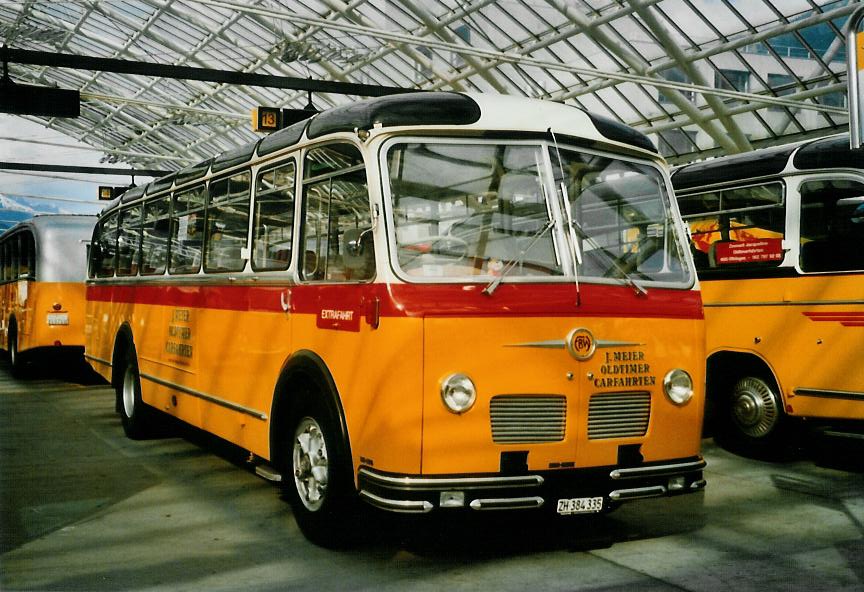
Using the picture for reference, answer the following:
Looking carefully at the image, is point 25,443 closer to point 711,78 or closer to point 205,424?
point 205,424

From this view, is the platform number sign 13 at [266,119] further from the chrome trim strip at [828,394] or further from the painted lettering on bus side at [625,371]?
the painted lettering on bus side at [625,371]

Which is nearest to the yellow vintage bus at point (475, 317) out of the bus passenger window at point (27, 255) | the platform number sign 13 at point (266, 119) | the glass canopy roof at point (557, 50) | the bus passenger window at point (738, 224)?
the bus passenger window at point (738, 224)

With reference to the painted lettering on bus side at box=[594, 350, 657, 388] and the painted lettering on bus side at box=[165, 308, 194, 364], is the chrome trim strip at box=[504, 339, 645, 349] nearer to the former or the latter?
the painted lettering on bus side at box=[594, 350, 657, 388]

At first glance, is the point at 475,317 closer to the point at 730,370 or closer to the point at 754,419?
the point at 754,419

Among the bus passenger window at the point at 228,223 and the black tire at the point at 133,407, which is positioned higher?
the bus passenger window at the point at 228,223

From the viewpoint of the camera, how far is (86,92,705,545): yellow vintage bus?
558cm

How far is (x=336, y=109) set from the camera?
662 cm

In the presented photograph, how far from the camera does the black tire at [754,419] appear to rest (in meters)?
9.96

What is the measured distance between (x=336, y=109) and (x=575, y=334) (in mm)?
2245

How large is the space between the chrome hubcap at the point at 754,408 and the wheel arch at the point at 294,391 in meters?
5.46

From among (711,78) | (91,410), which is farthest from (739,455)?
A: (711,78)

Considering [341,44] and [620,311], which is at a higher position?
[341,44]

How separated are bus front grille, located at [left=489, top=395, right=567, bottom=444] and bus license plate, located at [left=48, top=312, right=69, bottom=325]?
13.3 metres

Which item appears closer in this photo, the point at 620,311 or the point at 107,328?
the point at 620,311
